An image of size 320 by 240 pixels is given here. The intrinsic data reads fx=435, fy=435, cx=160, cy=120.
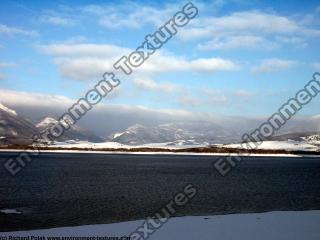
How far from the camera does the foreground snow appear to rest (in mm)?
15297

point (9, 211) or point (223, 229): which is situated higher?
point (9, 211)

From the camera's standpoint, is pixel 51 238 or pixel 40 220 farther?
pixel 40 220

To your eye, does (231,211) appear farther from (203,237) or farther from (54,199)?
(54,199)

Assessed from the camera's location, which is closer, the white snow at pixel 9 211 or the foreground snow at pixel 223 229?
the foreground snow at pixel 223 229

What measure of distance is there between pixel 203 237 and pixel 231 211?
8.40m

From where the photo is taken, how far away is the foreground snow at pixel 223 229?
15297 millimetres

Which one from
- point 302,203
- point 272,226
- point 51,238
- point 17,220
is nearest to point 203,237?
point 272,226

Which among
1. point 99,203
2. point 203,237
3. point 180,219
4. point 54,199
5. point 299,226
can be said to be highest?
point 54,199

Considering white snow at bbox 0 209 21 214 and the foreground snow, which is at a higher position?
white snow at bbox 0 209 21 214

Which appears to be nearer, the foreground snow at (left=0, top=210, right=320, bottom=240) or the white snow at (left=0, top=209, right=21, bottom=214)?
the foreground snow at (left=0, top=210, right=320, bottom=240)

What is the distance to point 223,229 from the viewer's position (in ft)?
53.7

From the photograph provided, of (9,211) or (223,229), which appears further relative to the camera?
(9,211)

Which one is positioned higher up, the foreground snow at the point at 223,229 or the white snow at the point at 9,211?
the white snow at the point at 9,211

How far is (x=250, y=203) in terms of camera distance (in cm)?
2670
